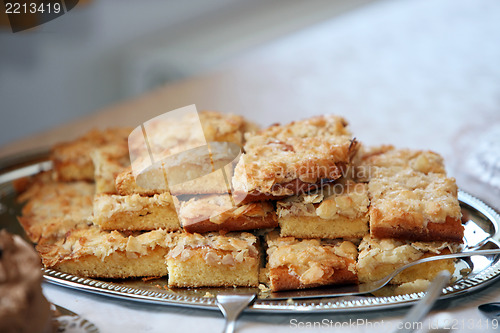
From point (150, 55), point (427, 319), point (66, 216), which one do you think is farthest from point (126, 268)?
point (150, 55)

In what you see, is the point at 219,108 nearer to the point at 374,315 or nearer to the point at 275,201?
the point at 275,201

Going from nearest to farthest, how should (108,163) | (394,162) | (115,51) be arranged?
(394,162)
(108,163)
(115,51)

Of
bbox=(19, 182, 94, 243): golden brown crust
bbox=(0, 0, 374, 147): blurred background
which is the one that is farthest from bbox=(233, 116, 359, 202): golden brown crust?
bbox=(0, 0, 374, 147): blurred background

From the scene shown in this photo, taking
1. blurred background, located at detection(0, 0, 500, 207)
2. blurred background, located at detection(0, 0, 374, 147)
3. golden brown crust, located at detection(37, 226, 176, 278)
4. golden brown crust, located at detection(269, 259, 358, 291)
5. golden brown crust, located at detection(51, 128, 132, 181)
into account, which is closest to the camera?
golden brown crust, located at detection(269, 259, 358, 291)

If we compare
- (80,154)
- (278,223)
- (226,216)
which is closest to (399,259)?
(278,223)

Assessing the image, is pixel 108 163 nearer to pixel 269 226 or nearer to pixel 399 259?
pixel 269 226

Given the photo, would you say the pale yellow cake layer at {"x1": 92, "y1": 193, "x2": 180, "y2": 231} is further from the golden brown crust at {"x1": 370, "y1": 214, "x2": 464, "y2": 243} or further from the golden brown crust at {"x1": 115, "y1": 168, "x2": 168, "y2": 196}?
the golden brown crust at {"x1": 370, "y1": 214, "x2": 464, "y2": 243}
